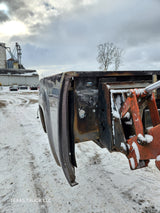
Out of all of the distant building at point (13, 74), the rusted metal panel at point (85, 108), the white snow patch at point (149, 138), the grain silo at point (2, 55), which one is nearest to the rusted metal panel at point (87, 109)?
the rusted metal panel at point (85, 108)

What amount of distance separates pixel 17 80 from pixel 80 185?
39511 mm

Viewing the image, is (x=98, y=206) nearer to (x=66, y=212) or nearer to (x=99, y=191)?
(x=99, y=191)

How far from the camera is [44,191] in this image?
5.97ft

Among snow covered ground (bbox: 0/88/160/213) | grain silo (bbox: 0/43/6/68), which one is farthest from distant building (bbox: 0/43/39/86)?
snow covered ground (bbox: 0/88/160/213)

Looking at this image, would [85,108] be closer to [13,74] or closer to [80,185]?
[80,185]

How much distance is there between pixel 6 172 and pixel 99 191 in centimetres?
142

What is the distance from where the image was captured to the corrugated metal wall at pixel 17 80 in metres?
35.7

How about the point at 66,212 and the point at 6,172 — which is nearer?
the point at 66,212

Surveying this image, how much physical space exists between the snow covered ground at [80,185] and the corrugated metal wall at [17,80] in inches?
1485

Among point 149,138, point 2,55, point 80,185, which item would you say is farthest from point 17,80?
point 149,138

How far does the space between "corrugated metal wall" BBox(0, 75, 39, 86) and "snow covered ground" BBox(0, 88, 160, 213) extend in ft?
124

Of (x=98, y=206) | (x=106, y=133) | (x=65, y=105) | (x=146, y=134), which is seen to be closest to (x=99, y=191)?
(x=98, y=206)

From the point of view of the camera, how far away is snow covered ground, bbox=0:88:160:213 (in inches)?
62.8

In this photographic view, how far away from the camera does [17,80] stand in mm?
37156
